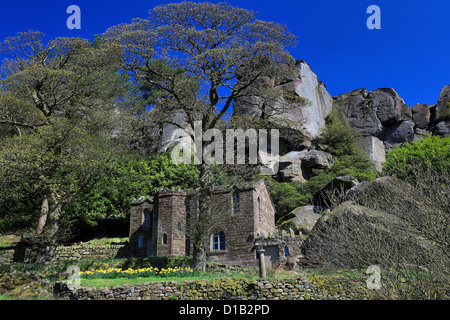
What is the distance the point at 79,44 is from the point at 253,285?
85.9 ft

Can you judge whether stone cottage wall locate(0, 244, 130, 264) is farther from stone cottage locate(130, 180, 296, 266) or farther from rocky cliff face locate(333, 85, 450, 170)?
rocky cliff face locate(333, 85, 450, 170)

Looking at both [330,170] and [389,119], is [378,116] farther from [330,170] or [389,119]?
[330,170]

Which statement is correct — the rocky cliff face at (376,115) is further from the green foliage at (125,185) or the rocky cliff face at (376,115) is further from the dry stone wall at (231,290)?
the dry stone wall at (231,290)

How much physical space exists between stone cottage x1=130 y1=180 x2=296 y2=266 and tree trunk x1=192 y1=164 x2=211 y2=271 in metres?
3.14

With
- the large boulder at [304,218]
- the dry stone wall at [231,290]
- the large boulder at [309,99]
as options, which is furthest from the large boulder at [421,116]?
the dry stone wall at [231,290]

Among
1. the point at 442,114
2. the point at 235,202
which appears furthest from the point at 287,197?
the point at 442,114

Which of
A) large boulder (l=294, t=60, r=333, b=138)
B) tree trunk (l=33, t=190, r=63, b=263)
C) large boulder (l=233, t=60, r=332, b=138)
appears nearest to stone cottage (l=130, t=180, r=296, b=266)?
tree trunk (l=33, t=190, r=63, b=263)

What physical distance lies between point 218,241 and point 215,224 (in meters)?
1.29

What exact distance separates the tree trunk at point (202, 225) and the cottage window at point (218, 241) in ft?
19.6

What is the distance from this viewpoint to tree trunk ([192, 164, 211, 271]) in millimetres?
20859

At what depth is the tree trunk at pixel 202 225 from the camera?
68.4 ft

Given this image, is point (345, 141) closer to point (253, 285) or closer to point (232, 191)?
→ point (232, 191)
